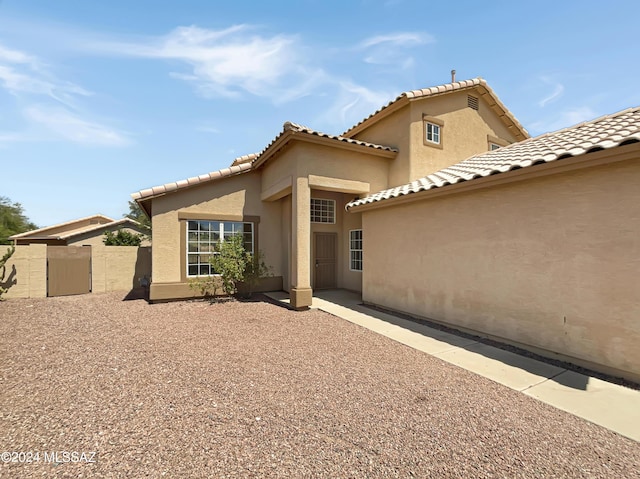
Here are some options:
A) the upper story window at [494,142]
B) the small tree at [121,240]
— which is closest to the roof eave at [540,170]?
the upper story window at [494,142]

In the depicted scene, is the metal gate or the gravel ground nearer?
the gravel ground

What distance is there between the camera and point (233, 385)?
4.00m

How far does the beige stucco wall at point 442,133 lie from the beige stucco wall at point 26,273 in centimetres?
1424

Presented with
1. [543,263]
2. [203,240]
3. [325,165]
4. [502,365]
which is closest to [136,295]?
[203,240]

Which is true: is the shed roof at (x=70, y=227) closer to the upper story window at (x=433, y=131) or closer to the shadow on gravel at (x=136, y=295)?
the shadow on gravel at (x=136, y=295)

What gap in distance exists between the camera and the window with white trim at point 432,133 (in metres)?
10.9

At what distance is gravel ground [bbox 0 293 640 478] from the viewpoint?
2.52 m

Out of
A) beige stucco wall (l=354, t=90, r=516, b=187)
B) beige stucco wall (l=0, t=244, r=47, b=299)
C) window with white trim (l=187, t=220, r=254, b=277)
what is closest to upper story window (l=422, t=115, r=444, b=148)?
beige stucco wall (l=354, t=90, r=516, b=187)

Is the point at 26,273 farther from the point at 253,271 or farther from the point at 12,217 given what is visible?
the point at 12,217

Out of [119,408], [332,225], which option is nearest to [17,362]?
[119,408]

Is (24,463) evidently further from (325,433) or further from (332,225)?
(332,225)

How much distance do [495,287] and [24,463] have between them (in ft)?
23.7

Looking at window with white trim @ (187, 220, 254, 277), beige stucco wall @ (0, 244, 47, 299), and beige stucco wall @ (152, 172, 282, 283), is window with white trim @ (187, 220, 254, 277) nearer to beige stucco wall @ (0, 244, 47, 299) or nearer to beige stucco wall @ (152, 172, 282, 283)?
beige stucco wall @ (152, 172, 282, 283)

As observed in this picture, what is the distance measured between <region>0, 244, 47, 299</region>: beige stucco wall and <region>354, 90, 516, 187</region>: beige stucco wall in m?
14.2
